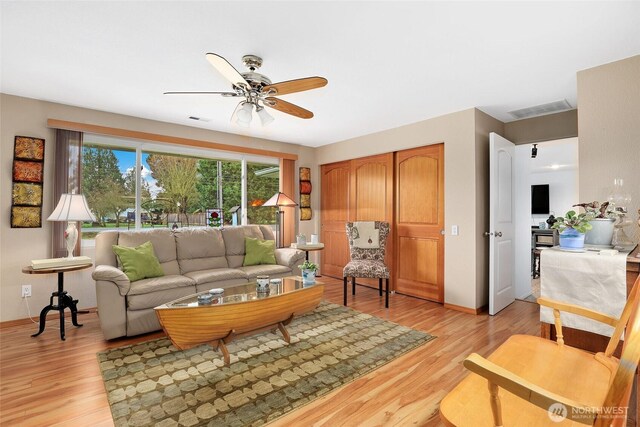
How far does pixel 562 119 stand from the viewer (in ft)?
11.9

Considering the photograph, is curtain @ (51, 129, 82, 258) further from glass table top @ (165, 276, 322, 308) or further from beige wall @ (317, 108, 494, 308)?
beige wall @ (317, 108, 494, 308)

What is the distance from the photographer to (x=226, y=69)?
2012 millimetres

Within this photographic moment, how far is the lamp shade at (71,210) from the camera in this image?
9.74 feet

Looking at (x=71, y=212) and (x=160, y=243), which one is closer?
(x=71, y=212)

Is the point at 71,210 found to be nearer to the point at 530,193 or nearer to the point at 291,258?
the point at 291,258

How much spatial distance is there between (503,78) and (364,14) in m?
1.69

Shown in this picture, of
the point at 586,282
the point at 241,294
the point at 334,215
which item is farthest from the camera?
the point at 334,215

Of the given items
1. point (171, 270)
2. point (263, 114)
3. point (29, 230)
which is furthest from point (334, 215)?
point (29, 230)

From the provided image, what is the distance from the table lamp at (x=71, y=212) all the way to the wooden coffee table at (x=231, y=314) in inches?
60.1

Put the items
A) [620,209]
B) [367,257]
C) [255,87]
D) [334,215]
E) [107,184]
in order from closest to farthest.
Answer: [620,209] → [255,87] → [107,184] → [367,257] → [334,215]

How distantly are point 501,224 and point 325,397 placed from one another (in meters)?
3.00

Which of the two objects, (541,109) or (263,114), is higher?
(541,109)

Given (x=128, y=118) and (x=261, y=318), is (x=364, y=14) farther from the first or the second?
(x=128, y=118)

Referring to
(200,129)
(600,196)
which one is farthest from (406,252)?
(200,129)
